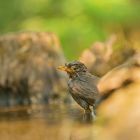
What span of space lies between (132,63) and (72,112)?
4094mm

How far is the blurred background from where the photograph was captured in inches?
187

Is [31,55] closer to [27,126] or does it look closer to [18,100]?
[18,100]

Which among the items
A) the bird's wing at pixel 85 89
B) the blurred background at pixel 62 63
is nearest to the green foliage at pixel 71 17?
the blurred background at pixel 62 63

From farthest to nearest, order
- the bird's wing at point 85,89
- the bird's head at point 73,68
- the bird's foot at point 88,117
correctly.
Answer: the bird's head at point 73,68, the bird's wing at point 85,89, the bird's foot at point 88,117

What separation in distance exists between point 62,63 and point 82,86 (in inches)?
151

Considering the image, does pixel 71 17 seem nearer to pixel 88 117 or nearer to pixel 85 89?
pixel 85 89

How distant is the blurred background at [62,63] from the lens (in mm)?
4746

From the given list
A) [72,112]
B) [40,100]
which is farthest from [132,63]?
[40,100]

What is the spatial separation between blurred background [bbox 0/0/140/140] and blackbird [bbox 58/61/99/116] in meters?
0.22

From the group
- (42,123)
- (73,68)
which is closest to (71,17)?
(73,68)

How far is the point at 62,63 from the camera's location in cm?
1167

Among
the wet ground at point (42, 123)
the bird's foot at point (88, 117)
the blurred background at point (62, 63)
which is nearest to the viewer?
the blurred background at point (62, 63)

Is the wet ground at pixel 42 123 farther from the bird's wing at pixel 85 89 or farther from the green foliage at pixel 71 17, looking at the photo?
the green foliage at pixel 71 17

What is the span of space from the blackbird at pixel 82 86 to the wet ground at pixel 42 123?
18cm
